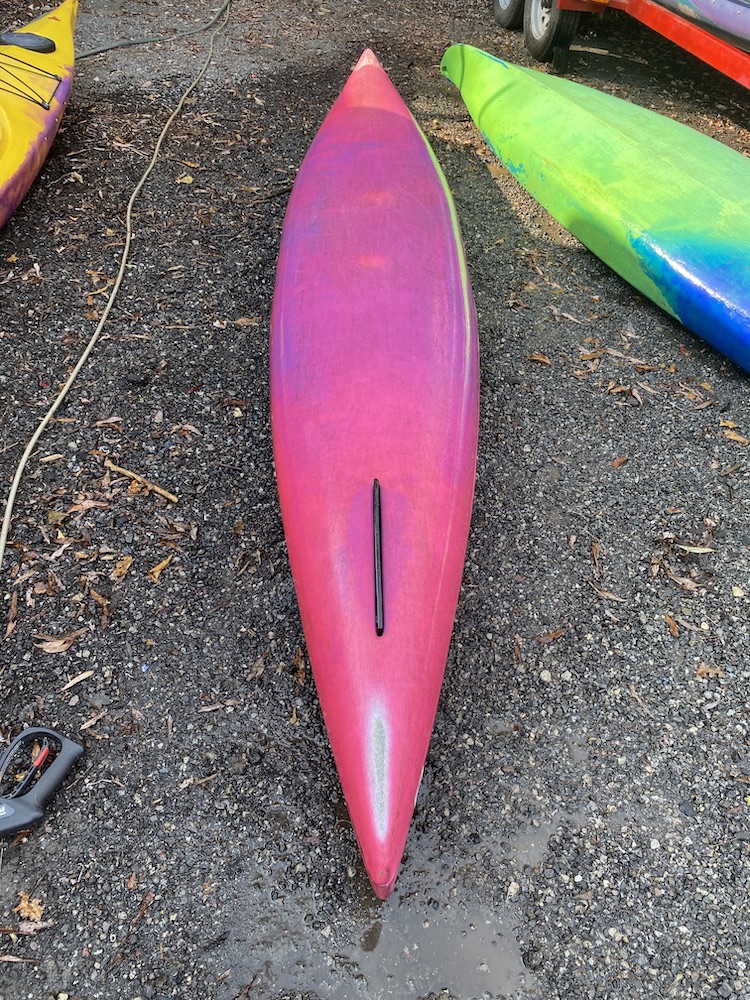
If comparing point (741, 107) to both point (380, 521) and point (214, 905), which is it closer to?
point (380, 521)

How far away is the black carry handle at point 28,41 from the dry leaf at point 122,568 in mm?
3488

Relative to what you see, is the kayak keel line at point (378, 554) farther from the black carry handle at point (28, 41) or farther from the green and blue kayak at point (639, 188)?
the black carry handle at point (28, 41)

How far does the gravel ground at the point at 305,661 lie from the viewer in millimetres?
1706

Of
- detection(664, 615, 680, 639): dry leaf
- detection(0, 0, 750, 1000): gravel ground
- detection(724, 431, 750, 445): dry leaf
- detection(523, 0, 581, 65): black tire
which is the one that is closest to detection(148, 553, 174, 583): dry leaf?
detection(0, 0, 750, 1000): gravel ground

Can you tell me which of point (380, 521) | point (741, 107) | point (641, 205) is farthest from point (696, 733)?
point (741, 107)

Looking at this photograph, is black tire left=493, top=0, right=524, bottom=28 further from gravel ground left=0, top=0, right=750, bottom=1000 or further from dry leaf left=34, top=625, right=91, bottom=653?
dry leaf left=34, top=625, right=91, bottom=653

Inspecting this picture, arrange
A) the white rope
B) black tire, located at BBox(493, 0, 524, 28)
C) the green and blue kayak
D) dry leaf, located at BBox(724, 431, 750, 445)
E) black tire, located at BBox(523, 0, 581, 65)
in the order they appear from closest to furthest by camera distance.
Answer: the white rope → dry leaf, located at BBox(724, 431, 750, 445) → the green and blue kayak → black tire, located at BBox(523, 0, 581, 65) → black tire, located at BBox(493, 0, 524, 28)

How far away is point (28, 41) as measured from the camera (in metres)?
4.25

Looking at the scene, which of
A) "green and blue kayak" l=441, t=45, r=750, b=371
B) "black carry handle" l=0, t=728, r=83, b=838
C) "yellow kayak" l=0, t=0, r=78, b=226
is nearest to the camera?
"black carry handle" l=0, t=728, r=83, b=838

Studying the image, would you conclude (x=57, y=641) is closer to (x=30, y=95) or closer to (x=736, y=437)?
(x=736, y=437)

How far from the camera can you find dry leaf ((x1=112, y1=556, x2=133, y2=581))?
7.74 feet

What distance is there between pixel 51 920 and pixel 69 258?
283 cm

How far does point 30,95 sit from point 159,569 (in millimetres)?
3047

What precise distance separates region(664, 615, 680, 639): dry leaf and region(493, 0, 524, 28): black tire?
5.07m
